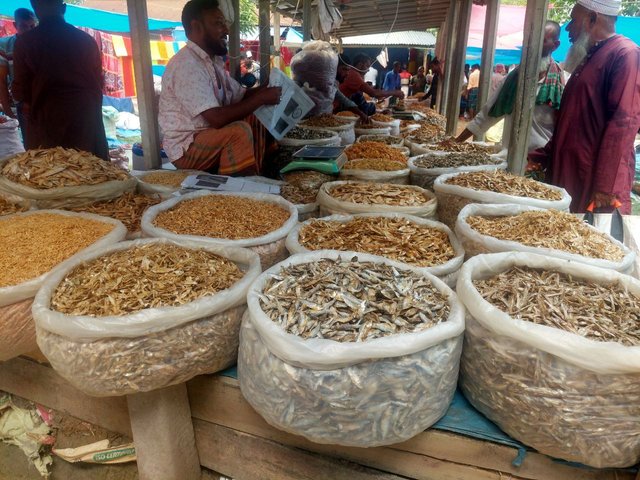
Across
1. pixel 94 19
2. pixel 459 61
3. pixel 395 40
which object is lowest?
pixel 459 61

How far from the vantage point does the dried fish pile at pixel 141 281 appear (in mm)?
1328

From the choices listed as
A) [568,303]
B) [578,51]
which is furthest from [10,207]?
[578,51]

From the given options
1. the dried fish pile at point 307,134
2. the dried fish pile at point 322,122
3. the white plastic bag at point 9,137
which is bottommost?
the white plastic bag at point 9,137

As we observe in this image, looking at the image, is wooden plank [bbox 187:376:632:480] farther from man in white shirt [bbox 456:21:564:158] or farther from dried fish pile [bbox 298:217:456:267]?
man in white shirt [bbox 456:21:564:158]

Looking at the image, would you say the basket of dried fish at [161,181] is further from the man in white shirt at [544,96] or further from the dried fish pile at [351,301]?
the man in white shirt at [544,96]

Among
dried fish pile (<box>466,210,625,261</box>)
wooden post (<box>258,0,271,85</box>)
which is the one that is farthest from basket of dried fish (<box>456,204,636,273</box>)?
wooden post (<box>258,0,271,85</box>)

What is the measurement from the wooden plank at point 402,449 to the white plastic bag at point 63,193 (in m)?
1.26

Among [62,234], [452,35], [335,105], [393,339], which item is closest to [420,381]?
[393,339]

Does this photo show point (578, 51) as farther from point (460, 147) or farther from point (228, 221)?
point (228, 221)

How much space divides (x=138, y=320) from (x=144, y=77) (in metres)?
2.30

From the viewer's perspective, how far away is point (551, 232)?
1.73 meters

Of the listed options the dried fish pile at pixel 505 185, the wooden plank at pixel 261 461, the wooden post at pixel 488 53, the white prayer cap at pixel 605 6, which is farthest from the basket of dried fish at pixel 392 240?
the wooden post at pixel 488 53

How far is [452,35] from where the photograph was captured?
26.2 ft

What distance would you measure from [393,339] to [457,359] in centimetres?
27
